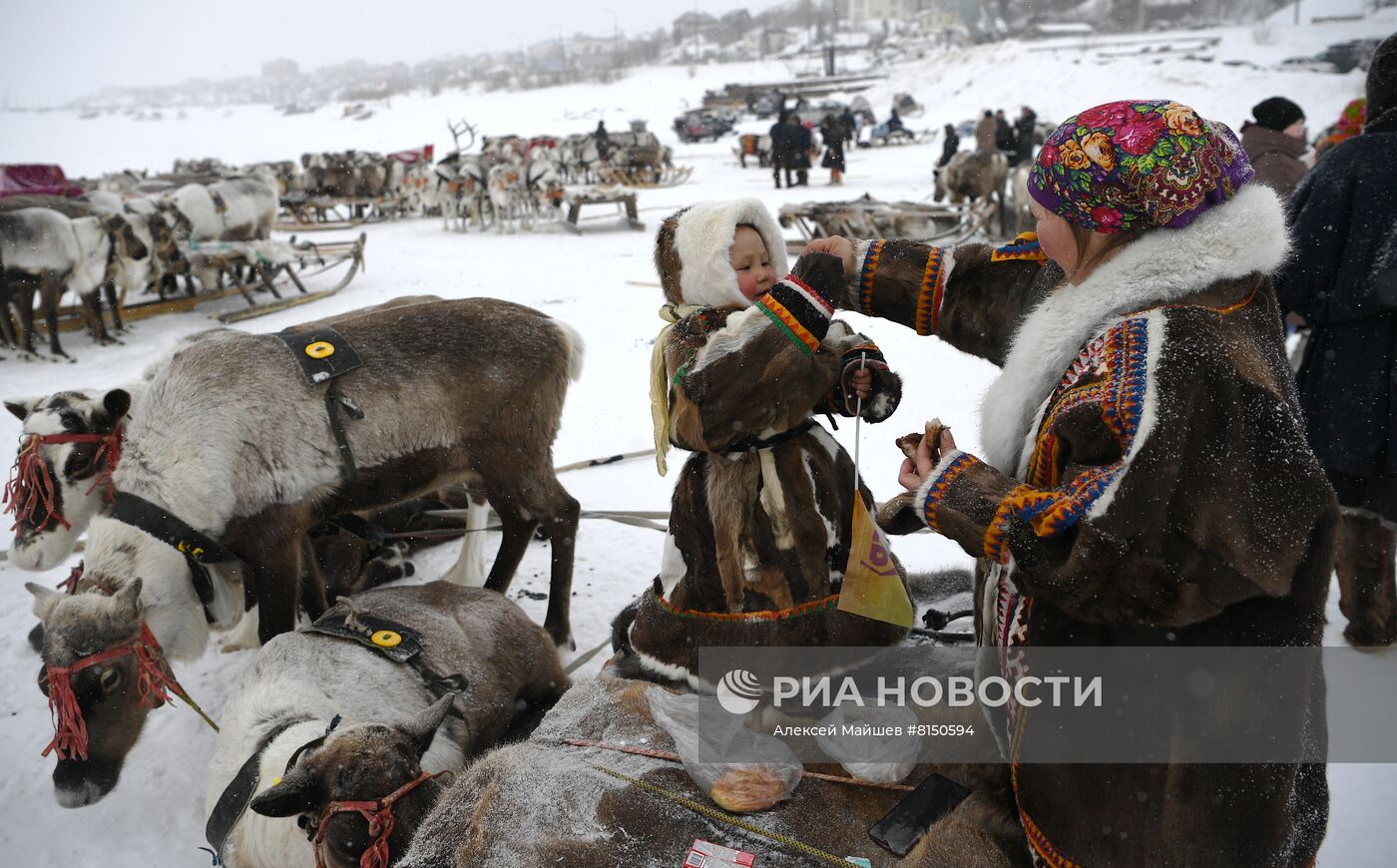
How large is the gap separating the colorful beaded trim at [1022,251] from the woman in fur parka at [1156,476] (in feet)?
1.44

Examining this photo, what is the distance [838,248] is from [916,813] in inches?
51.0

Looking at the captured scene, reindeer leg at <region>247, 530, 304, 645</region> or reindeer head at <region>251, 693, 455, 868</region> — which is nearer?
reindeer head at <region>251, 693, 455, 868</region>

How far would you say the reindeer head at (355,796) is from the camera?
1.88 meters

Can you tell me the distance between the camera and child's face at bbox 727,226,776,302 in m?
2.04

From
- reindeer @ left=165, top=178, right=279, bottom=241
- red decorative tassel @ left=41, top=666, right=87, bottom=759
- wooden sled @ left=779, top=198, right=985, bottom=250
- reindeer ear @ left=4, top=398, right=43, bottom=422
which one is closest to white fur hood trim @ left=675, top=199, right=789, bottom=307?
red decorative tassel @ left=41, top=666, right=87, bottom=759

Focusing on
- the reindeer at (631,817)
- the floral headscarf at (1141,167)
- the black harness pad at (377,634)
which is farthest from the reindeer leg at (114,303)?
the floral headscarf at (1141,167)

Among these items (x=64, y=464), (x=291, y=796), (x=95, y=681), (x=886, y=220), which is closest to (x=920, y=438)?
(x=291, y=796)

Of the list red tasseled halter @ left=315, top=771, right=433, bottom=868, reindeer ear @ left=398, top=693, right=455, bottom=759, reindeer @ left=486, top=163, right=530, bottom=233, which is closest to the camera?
red tasseled halter @ left=315, top=771, right=433, bottom=868

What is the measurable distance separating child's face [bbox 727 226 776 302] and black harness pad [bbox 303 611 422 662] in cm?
163

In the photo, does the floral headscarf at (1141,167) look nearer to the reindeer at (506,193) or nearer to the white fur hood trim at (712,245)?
the white fur hood trim at (712,245)

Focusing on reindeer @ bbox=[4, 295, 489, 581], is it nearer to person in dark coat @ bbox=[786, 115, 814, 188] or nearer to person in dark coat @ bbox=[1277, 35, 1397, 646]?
person in dark coat @ bbox=[1277, 35, 1397, 646]

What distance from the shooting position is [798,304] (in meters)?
1.80

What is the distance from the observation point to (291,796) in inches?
73.4

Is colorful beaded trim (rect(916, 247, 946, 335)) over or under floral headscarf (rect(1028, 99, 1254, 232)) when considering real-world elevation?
under
